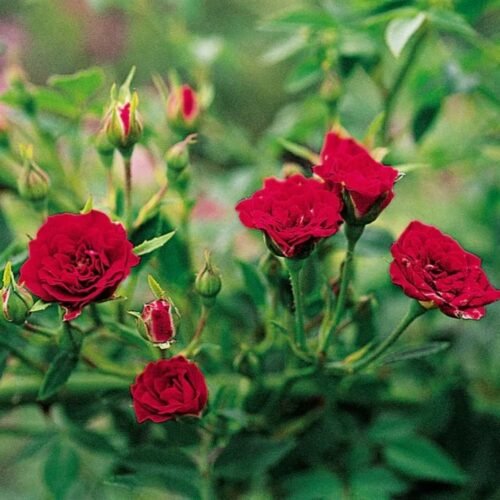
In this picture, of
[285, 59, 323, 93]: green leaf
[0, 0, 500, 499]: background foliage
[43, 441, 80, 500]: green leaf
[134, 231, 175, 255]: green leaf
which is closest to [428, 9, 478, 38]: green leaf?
[0, 0, 500, 499]: background foliage

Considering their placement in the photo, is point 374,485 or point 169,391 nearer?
point 169,391

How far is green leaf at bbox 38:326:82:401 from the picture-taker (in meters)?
0.44

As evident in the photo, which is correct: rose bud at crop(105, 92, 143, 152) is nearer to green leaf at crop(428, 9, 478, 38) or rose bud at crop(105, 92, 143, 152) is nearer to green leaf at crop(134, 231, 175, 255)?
green leaf at crop(134, 231, 175, 255)

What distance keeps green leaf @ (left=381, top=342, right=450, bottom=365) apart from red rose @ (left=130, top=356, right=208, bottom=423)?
0.32ft

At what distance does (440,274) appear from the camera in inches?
16.0

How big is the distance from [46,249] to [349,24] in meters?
0.28

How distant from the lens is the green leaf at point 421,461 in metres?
0.58

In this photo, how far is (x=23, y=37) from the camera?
120cm

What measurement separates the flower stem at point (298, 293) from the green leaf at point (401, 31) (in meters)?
0.14

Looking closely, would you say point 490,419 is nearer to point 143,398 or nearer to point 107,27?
point 143,398

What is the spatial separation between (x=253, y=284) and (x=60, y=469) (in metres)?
0.18

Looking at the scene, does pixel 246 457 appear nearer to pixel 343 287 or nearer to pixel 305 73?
pixel 343 287

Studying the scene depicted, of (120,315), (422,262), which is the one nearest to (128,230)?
(120,315)

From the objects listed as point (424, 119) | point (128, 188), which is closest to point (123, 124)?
point (128, 188)
